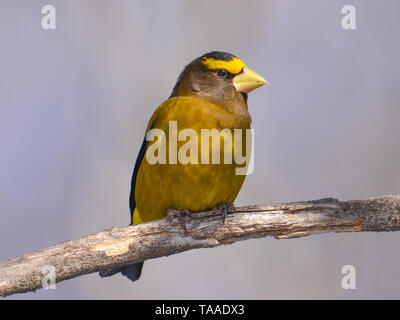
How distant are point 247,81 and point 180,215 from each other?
3.91 ft

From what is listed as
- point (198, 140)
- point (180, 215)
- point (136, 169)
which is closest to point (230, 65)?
point (198, 140)

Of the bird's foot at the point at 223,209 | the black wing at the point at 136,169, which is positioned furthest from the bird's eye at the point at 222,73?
the bird's foot at the point at 223,209

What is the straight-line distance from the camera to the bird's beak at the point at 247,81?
3.73 m

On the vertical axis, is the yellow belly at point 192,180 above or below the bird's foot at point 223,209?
above

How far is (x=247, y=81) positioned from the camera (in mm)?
3758

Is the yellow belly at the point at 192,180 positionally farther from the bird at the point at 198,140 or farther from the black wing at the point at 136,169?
the black wing at the point at 136,169

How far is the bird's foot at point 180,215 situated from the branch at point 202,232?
0.03 m

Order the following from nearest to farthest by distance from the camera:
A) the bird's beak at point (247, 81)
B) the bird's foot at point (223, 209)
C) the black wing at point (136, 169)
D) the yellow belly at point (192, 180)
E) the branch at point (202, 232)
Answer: the branch at point (202, 232)
the bird's foot at point (223, 209)
the yellow belly at point (192, 180)
the bird's beak at point (247, 81)
the black wing at point (136, 169)

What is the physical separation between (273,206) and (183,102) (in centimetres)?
108

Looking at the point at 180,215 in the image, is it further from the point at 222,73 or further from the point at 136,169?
the point at 222,73

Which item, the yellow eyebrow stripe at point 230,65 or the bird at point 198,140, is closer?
the bird at point 198,140

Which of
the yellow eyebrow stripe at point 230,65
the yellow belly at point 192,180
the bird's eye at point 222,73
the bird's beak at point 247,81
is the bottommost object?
the yellow belly at point 192,180

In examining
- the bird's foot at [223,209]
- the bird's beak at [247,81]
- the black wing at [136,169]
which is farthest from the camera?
the black wing at [136,169]

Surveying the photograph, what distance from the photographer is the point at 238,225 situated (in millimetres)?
3303
